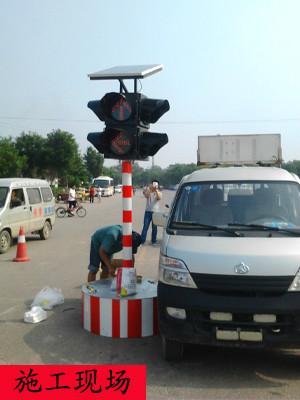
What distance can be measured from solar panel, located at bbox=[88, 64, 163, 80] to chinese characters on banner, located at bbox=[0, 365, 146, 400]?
3.45m

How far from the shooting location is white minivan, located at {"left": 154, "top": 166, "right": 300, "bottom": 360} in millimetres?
4164

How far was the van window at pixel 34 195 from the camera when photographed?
13.9m

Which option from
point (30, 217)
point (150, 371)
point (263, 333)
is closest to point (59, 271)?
point (30, 217)

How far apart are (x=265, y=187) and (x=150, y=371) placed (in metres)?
2.45

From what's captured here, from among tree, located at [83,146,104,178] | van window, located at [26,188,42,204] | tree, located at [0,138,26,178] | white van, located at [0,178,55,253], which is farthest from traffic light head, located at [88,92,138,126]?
tree, located at [83,146,104,178]

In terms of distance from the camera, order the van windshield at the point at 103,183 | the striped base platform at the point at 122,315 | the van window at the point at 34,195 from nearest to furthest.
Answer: the striped base platform at the point at 122,315, the van window at the point at 34,195, the van windshield at the point at 103,183

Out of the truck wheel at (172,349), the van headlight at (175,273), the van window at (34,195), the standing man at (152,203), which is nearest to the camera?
the van headlight at (175,273)

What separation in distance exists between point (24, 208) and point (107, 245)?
7.34m

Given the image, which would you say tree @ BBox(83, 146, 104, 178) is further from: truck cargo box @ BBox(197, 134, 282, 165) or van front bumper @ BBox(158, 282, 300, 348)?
van front bumper @ BBox(158, 282, 300, 348)

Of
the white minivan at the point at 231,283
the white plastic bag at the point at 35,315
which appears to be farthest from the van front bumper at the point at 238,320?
the white plastic bag at the point at 35,315

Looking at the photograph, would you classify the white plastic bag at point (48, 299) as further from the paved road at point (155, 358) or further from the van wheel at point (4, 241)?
the van wheel at point (4, 241)

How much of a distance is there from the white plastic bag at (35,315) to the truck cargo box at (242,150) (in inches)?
195

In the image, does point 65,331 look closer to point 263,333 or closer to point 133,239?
point 133,239

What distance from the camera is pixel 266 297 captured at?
419 centimetres
